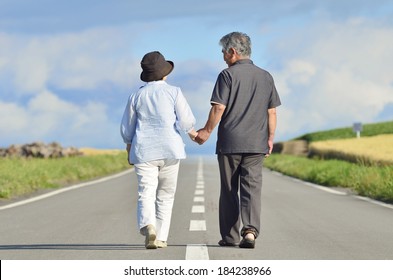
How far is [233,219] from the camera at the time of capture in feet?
28.0

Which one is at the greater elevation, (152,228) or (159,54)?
(159,54)

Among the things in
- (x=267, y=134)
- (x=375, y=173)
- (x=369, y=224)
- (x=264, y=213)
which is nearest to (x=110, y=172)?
(x=375, y=173)

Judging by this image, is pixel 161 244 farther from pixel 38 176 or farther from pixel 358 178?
pixel 38 176

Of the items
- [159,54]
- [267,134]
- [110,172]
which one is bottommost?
[110,172]

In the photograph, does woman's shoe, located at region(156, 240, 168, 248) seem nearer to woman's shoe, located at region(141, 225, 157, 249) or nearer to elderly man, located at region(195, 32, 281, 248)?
woman's shoe, located at region(141, 225, 157, 249)

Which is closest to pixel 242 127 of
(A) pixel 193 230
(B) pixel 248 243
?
(B) pixel 248 243

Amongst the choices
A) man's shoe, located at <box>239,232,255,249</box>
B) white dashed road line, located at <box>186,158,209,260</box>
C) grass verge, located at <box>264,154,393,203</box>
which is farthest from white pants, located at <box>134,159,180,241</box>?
grass verge, located at <box>264,154,393,203</box>

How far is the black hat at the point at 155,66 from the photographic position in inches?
316

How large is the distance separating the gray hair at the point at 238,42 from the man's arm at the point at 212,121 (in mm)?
659

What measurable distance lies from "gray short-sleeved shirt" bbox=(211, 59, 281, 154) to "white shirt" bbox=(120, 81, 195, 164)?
0.44m

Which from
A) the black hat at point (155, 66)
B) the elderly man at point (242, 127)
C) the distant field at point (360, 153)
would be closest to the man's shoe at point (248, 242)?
the elderly man at point (242, 127)

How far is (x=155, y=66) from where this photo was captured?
8055 mm
